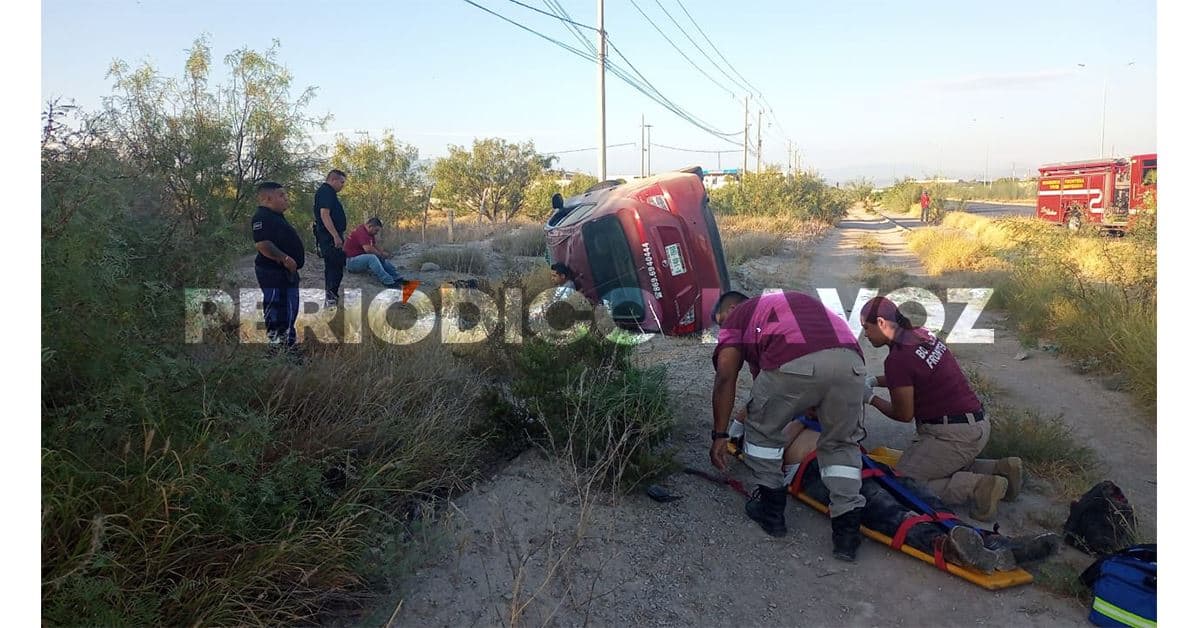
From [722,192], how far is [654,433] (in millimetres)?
38437

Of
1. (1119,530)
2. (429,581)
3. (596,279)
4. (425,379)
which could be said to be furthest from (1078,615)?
(596,279)

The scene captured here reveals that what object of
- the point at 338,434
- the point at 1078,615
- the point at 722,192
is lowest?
the point at 1078,615

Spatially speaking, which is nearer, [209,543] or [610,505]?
[209,543]

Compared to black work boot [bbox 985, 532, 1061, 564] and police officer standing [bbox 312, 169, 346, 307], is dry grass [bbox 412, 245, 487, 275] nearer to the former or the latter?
police officer standing [bbox 312, 169, 346, 307]

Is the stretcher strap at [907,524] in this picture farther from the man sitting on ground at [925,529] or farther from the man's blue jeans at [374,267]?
the man's blue jeans at [374,267]

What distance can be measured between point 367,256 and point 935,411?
28.1 ft

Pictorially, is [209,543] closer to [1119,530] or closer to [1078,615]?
[1078,615]

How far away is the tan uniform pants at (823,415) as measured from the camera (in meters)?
3.96

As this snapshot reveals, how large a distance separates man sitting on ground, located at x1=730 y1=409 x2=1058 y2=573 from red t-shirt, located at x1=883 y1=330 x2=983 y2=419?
1.59ft

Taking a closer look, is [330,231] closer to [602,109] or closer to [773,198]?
[602,109]

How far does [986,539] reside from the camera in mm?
3834

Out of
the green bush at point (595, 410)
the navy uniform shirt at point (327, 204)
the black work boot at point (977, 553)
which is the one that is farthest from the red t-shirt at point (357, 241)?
the black work boot at point (977, 553)

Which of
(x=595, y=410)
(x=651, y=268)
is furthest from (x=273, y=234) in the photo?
(x=651, y=268)

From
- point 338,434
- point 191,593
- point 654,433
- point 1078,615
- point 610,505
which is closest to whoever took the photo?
point 191,593
